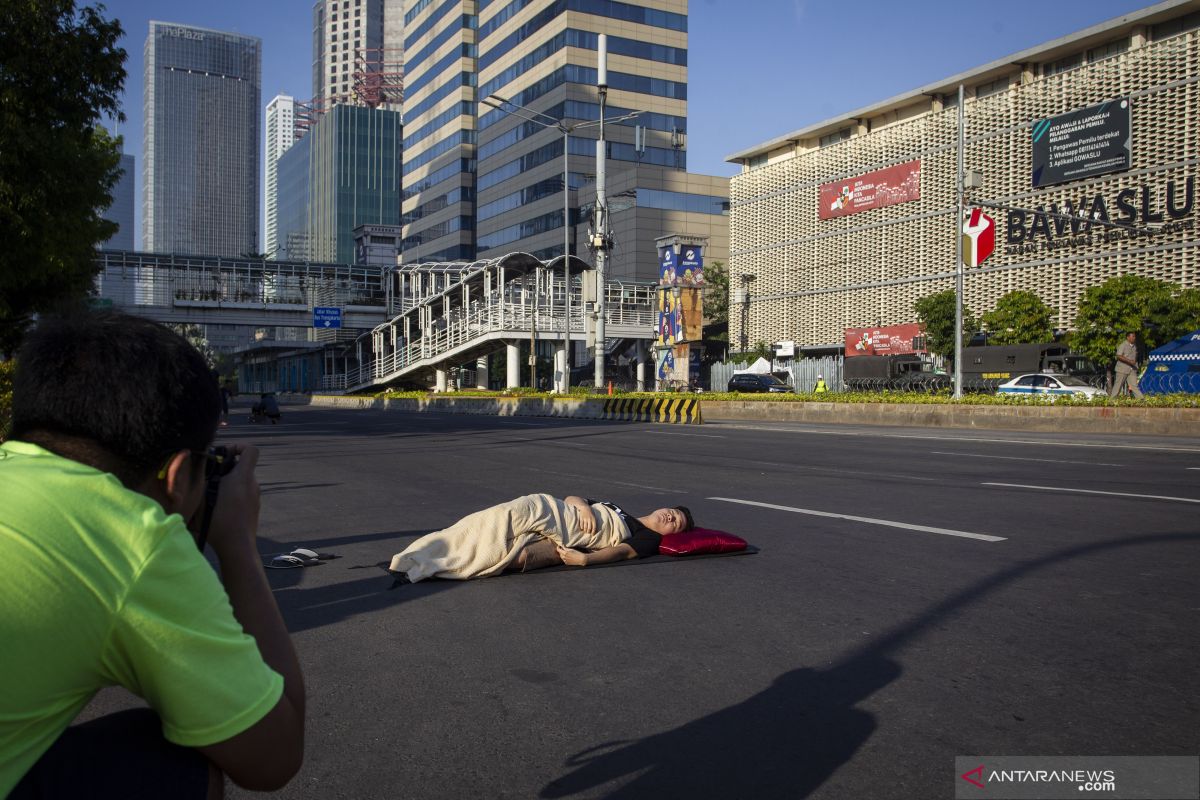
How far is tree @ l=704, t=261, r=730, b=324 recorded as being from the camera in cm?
6329

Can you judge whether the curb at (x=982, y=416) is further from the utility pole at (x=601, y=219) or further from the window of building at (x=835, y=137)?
the window of building at (x=835, y=137)

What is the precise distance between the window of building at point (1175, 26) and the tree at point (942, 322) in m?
12.9

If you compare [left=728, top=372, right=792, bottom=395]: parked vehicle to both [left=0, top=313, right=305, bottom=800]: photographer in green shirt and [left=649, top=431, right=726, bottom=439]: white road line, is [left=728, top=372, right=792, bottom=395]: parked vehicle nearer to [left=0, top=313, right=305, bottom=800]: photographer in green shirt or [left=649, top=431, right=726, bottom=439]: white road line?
[left=649, top=431, right=726, bottom=439]: white road line

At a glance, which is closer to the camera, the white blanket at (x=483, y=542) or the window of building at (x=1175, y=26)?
the white blanket at (x=483, y=542)

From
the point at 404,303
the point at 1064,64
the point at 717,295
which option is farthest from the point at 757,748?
the point at 717,295

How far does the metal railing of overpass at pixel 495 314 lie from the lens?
4044cm

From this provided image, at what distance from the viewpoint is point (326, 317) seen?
54531mm

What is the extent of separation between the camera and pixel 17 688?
129 centimetres

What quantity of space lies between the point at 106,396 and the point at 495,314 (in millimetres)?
39441

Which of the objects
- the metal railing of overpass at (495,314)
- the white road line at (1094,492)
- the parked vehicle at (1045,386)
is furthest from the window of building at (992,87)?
the white road line at (1094,492)

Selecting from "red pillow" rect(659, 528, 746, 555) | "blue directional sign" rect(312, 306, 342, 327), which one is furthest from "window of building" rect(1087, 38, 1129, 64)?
"blue directional sign" rect(312, 306, 342, 327)

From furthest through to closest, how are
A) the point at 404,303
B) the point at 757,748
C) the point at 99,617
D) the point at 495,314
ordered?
the point at 404,303
the point at 495,314
the point at 757,748
the point at 99,617

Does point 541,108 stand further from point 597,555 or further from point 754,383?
point 597,555

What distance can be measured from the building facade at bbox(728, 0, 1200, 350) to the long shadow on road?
24.4 metres
